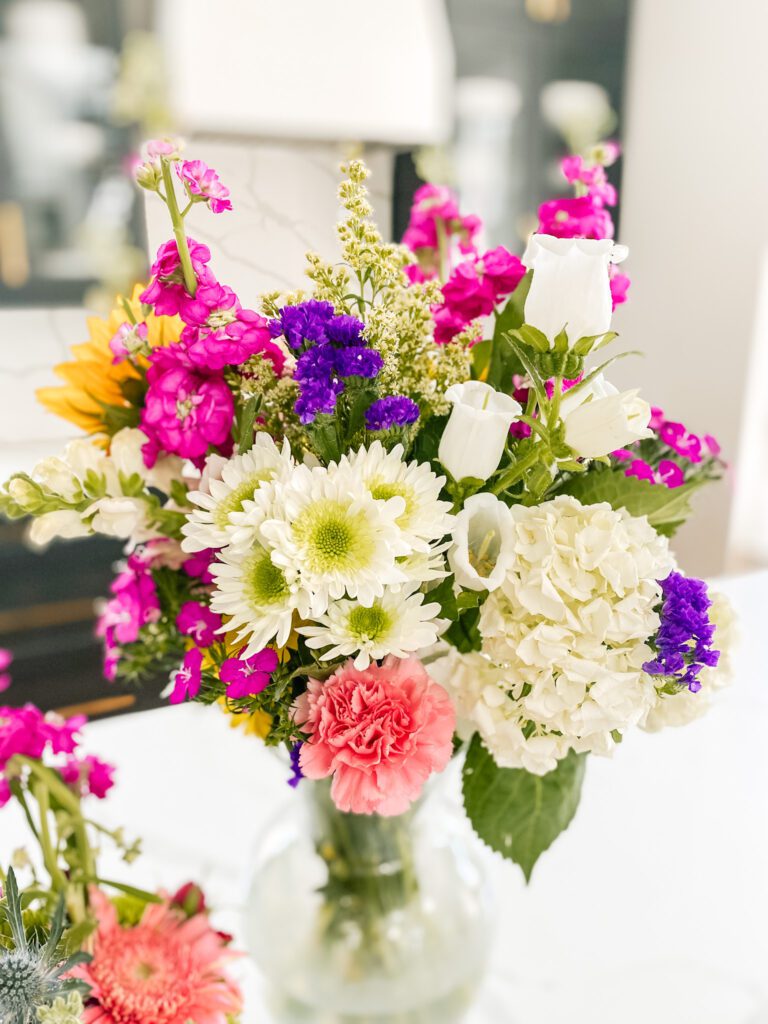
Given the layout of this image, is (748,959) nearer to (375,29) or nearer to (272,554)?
(272,554)

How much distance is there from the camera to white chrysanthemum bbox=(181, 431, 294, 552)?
1.38ft

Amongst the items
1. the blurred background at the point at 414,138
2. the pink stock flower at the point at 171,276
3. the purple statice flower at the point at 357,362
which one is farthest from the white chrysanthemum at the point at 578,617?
the blurred background at the point at 414,138

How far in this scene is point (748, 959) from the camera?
69cm

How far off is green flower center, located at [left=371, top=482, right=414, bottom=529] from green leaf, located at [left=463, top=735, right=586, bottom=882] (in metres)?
0.21

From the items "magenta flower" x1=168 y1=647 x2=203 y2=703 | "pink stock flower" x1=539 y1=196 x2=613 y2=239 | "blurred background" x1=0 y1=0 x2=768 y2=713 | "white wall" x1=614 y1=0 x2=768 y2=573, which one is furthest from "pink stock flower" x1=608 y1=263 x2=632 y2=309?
"white wall" x1=614 y1=0 x2=768 y2=573

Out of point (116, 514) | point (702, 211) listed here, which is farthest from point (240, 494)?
point (702, 211)

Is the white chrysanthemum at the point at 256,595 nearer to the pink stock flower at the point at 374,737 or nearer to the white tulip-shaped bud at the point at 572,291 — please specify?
the pink stock flower at the point at 374,737

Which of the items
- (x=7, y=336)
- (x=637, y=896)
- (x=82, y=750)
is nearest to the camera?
(x=637, y=896)

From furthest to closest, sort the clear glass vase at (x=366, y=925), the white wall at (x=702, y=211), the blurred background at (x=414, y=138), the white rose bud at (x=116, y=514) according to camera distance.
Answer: the white wall at (x=702, y=211) → the blurred background at (x=414, y=138) → the clear glass vase at (x=366, y=925) → the white rose bud at (x=116, y=514)

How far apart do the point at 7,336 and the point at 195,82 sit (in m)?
1.04

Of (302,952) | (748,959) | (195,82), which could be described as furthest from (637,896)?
(195,82)

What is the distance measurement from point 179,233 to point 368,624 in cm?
23

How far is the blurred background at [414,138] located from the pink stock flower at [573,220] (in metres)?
1.35

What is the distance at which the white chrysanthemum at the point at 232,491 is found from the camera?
42 cm
